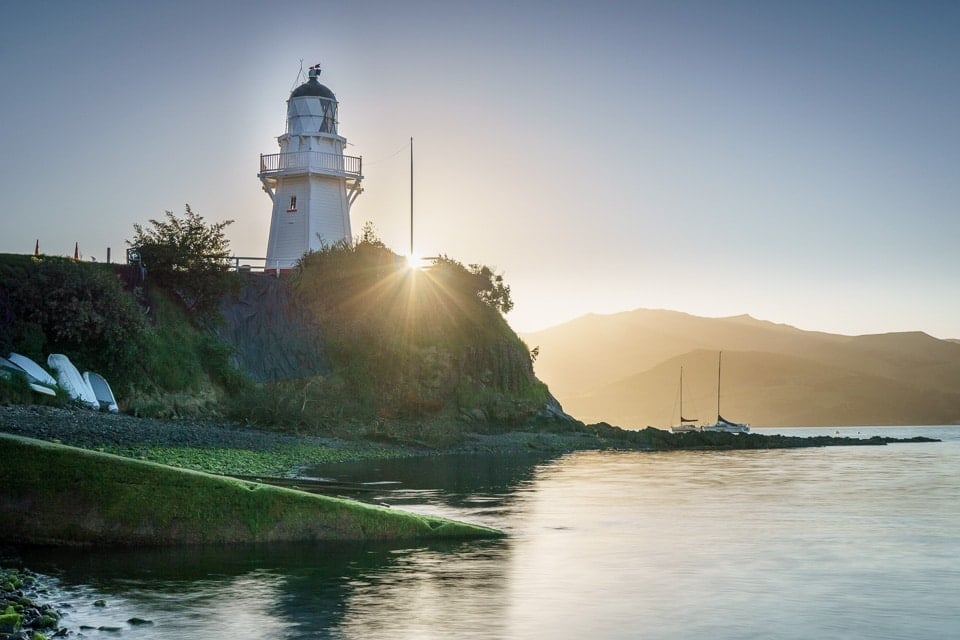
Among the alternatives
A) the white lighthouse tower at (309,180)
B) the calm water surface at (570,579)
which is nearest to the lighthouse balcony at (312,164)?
the white lighthouse tower at (309,180)

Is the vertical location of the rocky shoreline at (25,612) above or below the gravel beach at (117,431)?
below

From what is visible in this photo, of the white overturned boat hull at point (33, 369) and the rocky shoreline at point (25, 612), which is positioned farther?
the white overturned boat hull at point (33, 369)

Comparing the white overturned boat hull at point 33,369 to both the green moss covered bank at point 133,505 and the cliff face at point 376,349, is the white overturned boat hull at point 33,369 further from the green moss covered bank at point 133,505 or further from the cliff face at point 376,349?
the green moss covered bank at point 133,505

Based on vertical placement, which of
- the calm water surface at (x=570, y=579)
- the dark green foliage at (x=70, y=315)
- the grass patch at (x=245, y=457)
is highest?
the dark green foliage at (x=70, y=315)

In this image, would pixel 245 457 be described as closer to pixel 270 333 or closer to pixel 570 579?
pixel 570 579

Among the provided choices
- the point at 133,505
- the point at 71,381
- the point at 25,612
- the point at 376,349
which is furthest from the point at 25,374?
the point at 25,612

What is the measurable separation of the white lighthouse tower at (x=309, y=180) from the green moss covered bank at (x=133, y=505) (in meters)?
48.1

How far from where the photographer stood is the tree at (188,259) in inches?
2127

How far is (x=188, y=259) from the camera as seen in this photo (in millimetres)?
54781

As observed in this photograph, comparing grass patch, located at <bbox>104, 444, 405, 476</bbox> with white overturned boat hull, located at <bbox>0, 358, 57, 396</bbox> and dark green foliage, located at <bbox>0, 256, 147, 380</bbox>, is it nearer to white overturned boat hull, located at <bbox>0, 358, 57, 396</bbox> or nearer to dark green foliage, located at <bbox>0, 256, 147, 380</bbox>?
white overturned boat hull, located at <bbox>0, 358, 57, 396</bbox>

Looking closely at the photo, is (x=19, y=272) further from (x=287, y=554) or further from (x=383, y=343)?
(x=287, y=554)

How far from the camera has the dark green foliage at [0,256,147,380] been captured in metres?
41.8

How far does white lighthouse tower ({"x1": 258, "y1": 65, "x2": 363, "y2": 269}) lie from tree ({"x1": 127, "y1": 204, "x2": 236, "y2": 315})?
9387 millimetres

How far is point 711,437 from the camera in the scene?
74438 millimetres
